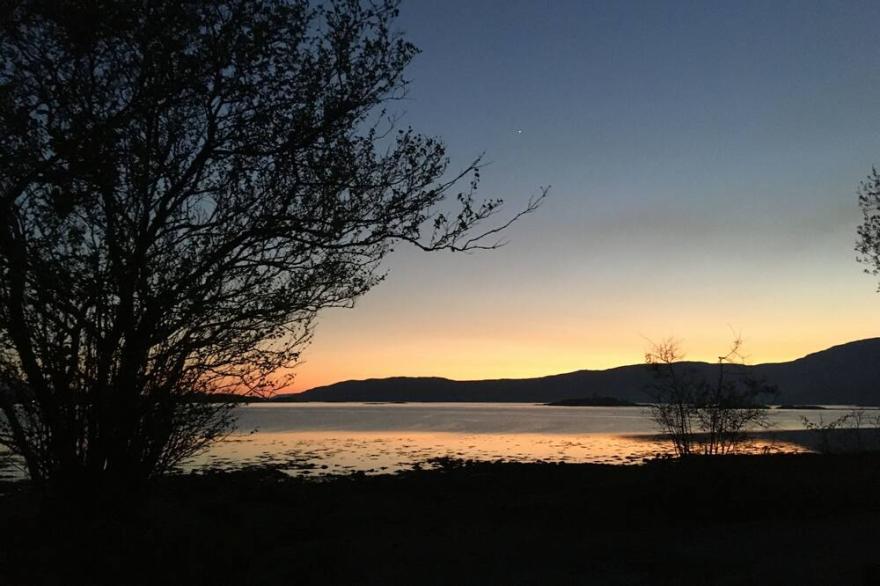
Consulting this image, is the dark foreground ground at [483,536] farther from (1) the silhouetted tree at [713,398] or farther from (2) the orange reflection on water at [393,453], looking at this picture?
(2) the orange reflection on water at [393,453]

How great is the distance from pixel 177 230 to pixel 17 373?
3.49m

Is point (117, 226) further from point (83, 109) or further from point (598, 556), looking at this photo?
point (598, 556)

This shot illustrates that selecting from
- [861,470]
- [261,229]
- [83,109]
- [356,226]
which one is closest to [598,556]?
[356,226]

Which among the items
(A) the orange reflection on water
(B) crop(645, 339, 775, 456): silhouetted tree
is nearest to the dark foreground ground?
(B) crop(645, 339, 775, 456): silhouetted tree

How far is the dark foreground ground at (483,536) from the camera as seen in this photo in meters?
9.69

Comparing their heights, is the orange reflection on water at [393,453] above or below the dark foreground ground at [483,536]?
below

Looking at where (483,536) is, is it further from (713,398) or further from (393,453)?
(393,453)

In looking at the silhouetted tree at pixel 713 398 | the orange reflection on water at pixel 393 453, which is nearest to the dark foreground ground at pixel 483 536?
the silhouetted tree at pixel 713 398

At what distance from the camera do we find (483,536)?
12.8m

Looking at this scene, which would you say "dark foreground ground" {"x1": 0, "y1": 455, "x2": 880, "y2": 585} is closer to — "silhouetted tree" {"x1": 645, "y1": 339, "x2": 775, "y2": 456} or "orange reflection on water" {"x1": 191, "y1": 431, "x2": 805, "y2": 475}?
"silhouetted tree" {"x1": 645, "y1": 339, "x2": 775, "y2": 456}

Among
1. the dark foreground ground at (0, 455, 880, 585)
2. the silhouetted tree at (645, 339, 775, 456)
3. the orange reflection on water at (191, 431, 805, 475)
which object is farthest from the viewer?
the orange reflection on water at (191, 431, 805, 475)

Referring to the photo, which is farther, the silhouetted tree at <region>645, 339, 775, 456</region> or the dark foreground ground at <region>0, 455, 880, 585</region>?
the silhouetted tree at <region>645, 339, 775, 456</region>

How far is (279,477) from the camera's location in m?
26.5

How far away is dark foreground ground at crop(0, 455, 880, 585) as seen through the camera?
969cm
